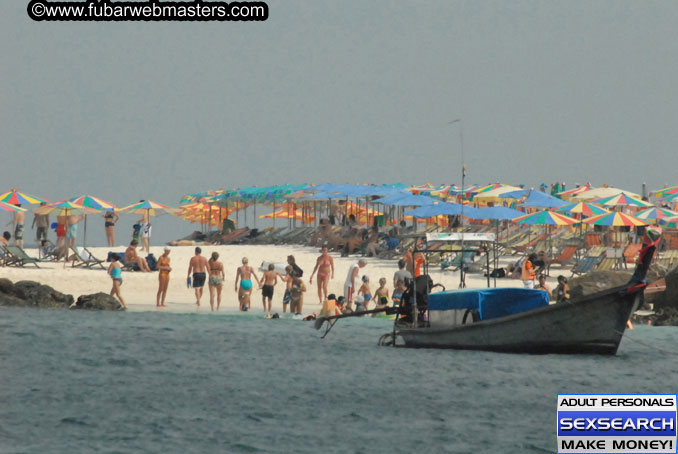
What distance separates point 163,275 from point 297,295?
321 cm

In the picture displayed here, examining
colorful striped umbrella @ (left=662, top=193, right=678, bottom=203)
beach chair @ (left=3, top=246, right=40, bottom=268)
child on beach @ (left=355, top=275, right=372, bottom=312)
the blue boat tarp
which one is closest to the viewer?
the blue boat tarp

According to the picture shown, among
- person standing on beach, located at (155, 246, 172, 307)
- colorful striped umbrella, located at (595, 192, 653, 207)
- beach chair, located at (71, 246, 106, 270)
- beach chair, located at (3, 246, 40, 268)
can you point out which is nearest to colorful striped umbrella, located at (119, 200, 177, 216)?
beach chair, located at (71, 246, 106, 270)

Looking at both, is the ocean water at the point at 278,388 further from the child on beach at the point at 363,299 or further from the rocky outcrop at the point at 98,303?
the rocky outcrop at the point at 98,303

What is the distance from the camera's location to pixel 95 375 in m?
20.9

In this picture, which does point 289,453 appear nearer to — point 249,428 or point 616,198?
point 249,428

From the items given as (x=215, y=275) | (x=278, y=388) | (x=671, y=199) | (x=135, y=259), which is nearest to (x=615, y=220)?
(x=671, y=199)

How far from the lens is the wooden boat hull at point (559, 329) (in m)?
20.0

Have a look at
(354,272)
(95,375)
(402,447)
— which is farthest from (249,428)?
(354,272)

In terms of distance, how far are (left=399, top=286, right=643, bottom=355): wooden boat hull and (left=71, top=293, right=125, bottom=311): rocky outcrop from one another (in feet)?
35.3

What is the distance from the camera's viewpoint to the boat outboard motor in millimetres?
21828

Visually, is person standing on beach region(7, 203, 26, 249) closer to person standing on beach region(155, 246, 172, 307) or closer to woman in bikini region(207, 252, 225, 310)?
person standing on beach region(155, 246, 172, 307)

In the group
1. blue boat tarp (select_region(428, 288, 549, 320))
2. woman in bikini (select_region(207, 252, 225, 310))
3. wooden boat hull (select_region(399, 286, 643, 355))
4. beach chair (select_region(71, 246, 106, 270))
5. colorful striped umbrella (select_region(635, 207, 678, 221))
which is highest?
colorful striped umbrella (select_region(635, 207, 678, 221))

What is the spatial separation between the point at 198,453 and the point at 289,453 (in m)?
1.12

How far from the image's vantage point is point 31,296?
30.7m
